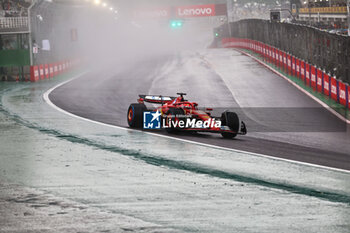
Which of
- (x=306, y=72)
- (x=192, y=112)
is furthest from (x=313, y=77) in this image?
(x=192, y=112)

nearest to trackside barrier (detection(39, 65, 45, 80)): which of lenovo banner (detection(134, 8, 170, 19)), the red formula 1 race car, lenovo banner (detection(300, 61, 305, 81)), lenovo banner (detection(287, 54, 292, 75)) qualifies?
lenovo banner (detection(287, 54, 292, 75))

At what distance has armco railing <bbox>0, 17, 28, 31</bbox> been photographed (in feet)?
162

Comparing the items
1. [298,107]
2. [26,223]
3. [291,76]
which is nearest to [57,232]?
[26,223]

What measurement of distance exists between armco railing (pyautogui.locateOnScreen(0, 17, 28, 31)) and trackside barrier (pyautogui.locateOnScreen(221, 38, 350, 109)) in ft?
17.9

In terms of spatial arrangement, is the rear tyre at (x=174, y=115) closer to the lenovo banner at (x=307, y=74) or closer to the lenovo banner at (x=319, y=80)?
the lenovo banner at (x=319, y=80)

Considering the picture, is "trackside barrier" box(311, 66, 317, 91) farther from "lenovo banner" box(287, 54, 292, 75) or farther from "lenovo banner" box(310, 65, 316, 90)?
"lenovo banner" box(287, 54, 292, 75)

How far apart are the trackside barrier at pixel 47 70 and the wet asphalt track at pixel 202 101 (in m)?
3.59

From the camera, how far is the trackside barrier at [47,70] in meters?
45.3

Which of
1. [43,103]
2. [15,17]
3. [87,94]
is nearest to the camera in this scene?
[43,103]

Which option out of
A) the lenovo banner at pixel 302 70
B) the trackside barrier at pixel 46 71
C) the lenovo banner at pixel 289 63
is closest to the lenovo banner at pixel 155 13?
the trackside barrier at pixel 46 71

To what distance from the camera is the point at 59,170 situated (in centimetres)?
1358

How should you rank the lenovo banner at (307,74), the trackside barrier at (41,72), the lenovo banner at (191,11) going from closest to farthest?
the lenovo banner at (307,74), the trackside barrier at (41,72), the lenovo banner at (191,11)

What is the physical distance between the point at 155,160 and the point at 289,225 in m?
5.57

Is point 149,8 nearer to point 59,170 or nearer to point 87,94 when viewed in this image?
point 87,94
